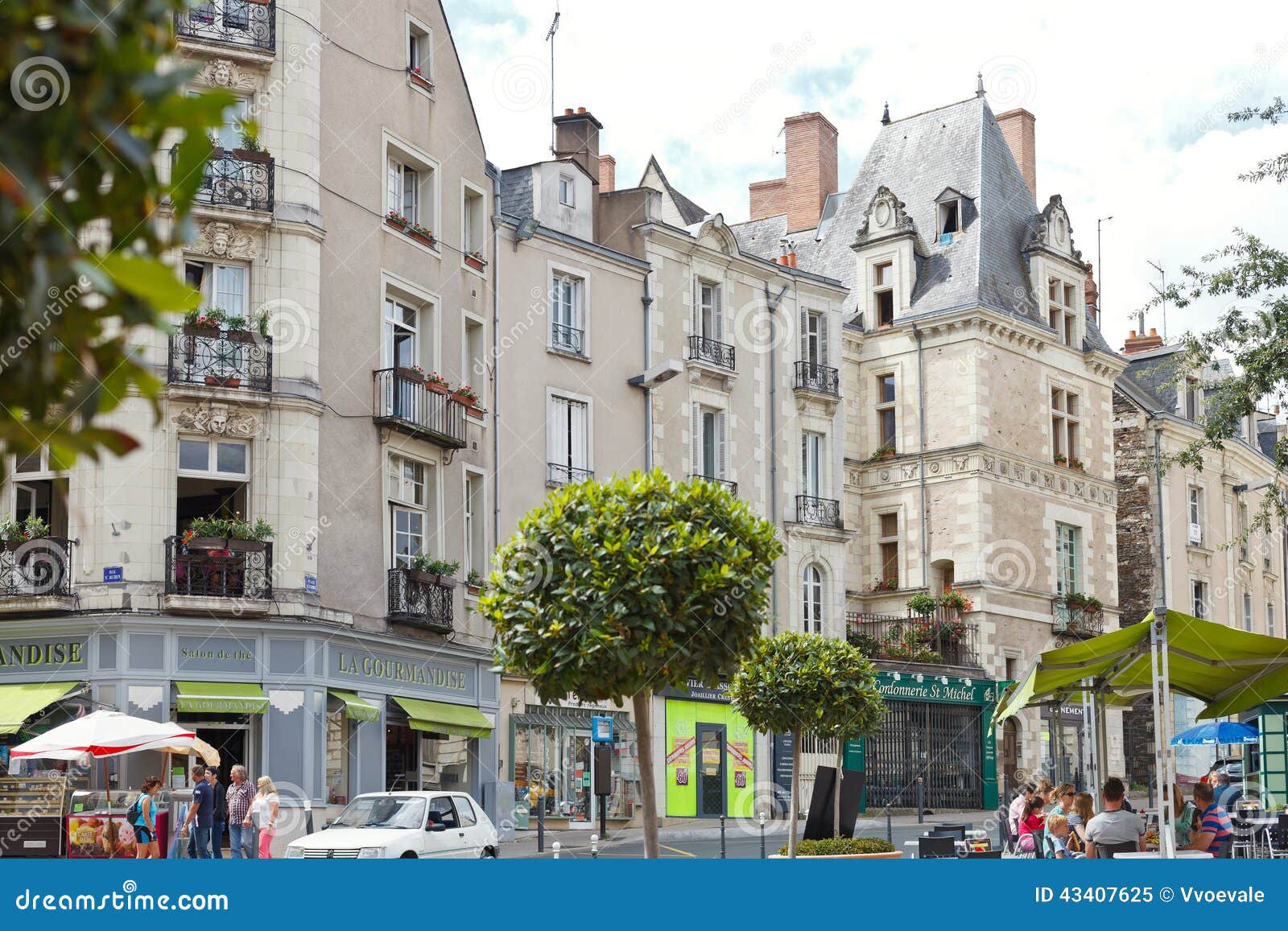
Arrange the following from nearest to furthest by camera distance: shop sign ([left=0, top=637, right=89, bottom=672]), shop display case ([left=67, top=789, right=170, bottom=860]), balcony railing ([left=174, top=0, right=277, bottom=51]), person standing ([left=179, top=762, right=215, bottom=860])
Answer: shop display case ([left=67, top=789, right=170, bottom=860]), person standing ([left=179, top=762, right=215, bottom=860]), shop sign ([left=0, top=637, right=89, bottom=672]), balcony railing ([left=174, top=0, right=277, bottom=51])

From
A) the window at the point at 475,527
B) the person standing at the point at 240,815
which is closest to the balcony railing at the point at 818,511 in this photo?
the window at the point at 475,527

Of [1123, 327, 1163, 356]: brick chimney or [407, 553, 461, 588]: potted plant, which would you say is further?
[1123, 327, 1163, 356]: brick chimney

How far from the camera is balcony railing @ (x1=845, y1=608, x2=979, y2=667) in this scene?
42.9 meters

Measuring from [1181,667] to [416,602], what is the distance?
15090mm

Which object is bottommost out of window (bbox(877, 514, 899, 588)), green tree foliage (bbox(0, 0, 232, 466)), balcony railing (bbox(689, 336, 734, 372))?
green tree foliage (bbox(0, 0, 232, 466))

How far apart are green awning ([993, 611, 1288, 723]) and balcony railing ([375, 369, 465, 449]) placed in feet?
43.8

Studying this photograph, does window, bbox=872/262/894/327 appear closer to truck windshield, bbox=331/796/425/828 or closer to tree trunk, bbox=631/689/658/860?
truck windshield, bbox=331/796/425/828

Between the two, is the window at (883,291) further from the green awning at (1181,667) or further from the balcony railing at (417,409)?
A: the green awning at (1181,667)

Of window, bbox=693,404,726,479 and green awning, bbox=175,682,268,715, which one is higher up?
window, bbox=693,404,726,479

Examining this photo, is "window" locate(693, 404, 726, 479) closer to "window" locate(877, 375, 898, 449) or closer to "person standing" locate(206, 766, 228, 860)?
"window" locate(877, 375, 898, 449)

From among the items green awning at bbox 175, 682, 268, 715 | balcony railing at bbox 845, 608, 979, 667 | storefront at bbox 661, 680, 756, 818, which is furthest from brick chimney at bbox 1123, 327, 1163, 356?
green awning at bbox 175, 682, 268, 715

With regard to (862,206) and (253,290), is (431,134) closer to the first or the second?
(253,290)

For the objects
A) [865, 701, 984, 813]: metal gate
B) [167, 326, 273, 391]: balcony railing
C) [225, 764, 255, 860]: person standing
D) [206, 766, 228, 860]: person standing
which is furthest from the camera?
[865, 701, 984, 813]: metal gate
